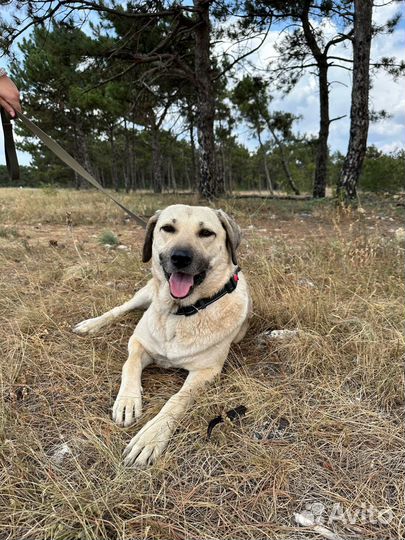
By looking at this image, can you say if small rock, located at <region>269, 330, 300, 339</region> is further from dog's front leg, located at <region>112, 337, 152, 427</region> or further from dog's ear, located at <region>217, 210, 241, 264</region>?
dog's front leg, located at <region>112, 337, 152, 427</region>

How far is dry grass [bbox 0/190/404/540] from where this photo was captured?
121 cm

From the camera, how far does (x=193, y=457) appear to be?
1477 mm

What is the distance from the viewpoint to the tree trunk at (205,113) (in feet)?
27.3

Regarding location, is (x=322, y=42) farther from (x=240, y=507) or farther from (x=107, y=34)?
(x=240, y=507)

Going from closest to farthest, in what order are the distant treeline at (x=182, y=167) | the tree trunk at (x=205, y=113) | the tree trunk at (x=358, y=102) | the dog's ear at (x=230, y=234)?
the dog's ear at (x=230, y=234), the tree trunk at (x=358, y=102), the tree trunk at (x=205, y=113), the distant treeline at (x=182, y=167)

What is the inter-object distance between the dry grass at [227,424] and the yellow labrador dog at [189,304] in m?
0.12

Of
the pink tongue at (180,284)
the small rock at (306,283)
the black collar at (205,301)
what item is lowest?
the small rock at (306,283)

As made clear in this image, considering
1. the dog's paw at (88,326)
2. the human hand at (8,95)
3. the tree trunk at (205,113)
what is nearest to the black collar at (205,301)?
the dog's paw at (88,326)

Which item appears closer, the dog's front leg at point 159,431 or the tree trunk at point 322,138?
the dog's front leg at point 159,431

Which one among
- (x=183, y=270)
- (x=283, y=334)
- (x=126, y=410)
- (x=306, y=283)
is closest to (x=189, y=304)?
(x=183, y=270)

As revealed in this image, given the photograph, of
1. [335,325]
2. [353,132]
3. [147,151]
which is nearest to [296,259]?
[335,325]

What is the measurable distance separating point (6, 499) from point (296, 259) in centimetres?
324

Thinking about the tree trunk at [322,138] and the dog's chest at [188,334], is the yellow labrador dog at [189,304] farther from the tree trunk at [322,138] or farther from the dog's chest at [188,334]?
the tree trunk at [322,138]

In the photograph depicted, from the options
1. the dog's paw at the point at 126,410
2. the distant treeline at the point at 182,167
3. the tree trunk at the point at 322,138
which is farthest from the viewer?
the distant treeline at the point at 182,167
